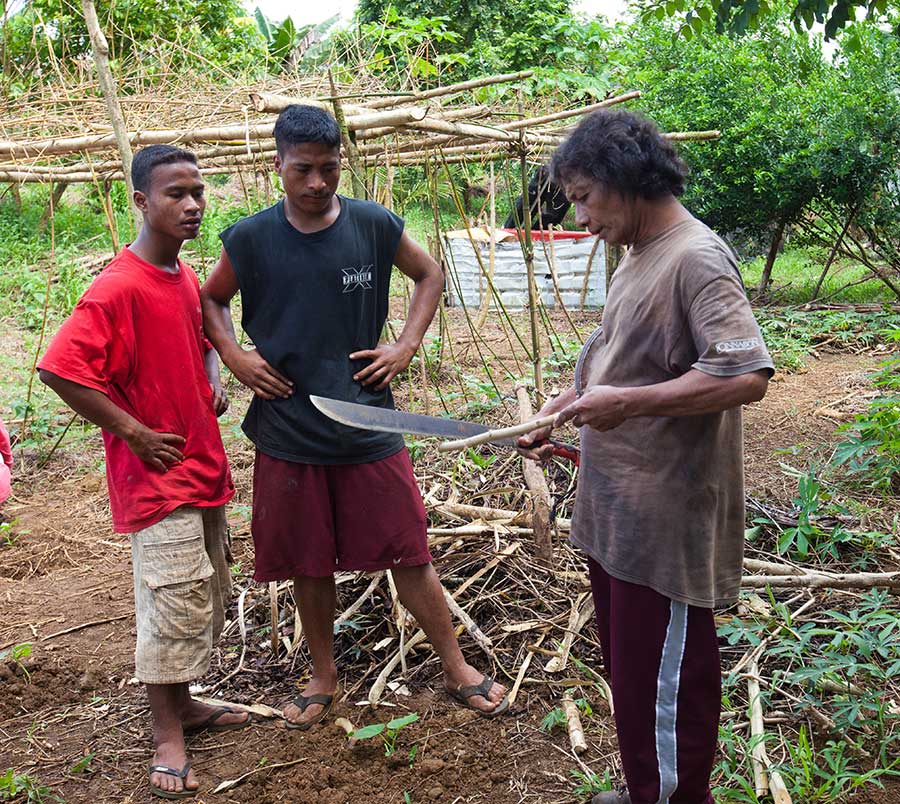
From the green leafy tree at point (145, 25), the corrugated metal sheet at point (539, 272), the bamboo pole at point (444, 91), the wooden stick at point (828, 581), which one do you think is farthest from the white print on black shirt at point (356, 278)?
the green leafy tree at point (145, 25)

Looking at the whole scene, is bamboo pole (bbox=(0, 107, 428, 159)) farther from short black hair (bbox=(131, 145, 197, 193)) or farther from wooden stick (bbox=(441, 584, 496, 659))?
wooden stick (bbox=(441, 584, 496, 659))

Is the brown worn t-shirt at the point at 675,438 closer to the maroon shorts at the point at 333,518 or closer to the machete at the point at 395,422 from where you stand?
the machete at the point at 395,422

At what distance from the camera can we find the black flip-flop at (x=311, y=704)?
105 inches

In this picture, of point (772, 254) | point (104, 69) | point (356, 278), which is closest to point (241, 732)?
point (356, 278)

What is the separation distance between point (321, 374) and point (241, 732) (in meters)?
1.14

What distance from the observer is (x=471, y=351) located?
8047mm

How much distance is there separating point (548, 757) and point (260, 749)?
0.84 metres

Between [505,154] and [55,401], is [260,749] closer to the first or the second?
[505,154]

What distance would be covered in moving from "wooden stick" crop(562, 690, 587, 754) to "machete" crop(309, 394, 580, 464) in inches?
32.6

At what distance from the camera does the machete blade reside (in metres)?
2.13

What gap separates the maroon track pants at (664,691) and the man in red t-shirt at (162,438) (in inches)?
47.4

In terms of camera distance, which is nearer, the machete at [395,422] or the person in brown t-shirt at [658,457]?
the person in brown t-shirt at [658,457]

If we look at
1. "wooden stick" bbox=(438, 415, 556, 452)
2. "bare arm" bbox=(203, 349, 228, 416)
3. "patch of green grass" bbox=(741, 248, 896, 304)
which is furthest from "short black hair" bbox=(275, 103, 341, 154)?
"patch of green grass" bbox=(741, 248, 896, 304)

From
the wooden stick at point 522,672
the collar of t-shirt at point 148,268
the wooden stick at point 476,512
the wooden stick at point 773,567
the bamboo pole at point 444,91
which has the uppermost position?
the bamboo pole at point 444,91
